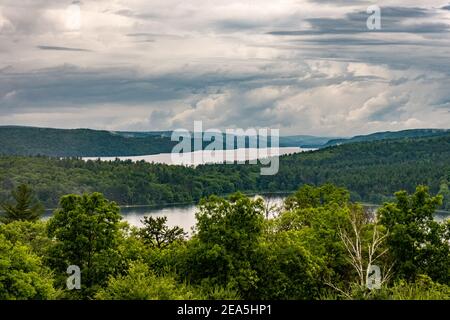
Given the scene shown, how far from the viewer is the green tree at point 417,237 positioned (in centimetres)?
4612

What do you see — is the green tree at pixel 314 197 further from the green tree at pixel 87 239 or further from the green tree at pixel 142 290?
the green tree at pixel 142 290

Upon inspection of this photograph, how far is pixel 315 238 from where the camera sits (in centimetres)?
5009

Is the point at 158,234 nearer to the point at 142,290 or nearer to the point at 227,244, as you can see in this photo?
the point at 227,244

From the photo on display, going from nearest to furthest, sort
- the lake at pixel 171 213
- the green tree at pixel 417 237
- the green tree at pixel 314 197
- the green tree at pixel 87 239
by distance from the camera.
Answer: the green tree at pixel 87 239, the green tree at pixel 417 237, the green tree at pixel 314 197, the lake at pixel 171 213

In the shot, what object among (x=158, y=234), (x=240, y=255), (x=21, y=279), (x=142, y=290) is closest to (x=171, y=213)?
(x=158, y=234)

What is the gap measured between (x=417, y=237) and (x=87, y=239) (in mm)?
20524

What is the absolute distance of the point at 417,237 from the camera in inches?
1874

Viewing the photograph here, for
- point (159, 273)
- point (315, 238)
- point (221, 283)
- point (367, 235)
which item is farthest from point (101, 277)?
point (367, 235)

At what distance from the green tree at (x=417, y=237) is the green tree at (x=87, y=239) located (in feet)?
57.5

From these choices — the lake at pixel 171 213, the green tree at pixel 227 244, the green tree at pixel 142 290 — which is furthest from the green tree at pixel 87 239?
the lake at pixel 171 213

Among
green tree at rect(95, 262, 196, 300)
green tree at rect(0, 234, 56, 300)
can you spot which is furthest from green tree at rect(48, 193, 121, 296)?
green tree at rect(95, 262, 196, 300)

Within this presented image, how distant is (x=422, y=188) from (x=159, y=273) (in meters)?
18.2
